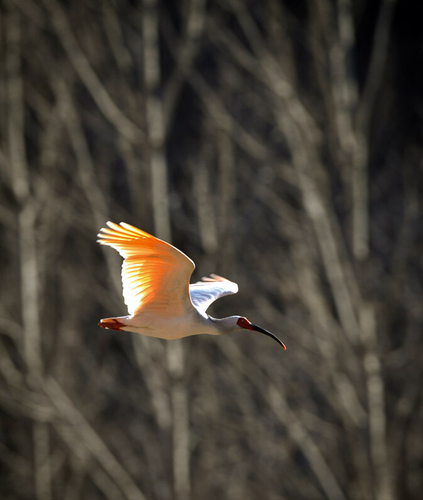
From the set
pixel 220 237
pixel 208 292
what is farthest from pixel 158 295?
pixel 220 237

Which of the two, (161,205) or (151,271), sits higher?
(161,205)

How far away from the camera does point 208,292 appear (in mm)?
3914

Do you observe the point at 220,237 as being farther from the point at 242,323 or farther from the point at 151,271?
the point at 151,271

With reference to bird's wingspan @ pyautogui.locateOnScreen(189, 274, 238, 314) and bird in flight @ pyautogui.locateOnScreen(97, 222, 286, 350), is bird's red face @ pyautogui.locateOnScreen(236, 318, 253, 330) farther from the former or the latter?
bird's wingspan @ pyautogui.locateOnScreen(189, 274, 238, 314)

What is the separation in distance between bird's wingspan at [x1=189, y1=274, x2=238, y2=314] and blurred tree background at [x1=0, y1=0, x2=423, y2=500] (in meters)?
3.00

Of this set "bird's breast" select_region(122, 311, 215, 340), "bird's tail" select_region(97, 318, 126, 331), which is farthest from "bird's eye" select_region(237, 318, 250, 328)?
"bird's tail" select_region(97, 318, 126, 331)

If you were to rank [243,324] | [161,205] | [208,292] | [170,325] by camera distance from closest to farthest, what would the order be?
[170,325]
[243,324]
[208,292]
[161,205]

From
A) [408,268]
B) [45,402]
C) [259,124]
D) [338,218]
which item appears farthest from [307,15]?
[45,402]

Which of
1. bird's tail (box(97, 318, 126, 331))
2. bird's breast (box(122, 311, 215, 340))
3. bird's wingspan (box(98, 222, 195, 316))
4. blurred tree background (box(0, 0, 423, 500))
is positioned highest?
blurred tree background (box(0, 0, 423, 500))

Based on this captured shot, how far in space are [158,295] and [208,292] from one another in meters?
0.65

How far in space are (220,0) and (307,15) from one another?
958 millimetres

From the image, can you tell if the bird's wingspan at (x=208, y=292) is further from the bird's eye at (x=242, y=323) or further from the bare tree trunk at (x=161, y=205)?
the bare tree trunk at (x=161, y=205)

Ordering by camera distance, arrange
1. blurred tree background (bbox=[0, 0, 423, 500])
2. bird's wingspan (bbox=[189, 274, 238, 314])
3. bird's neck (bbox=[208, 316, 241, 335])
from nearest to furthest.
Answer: bird's neck (bbox=[208, 316, 241, 335]), bird's wingspan (bbox=[189, 274, 238, 314]), blurred tree background (bbox=[0, 0, 423, 500])

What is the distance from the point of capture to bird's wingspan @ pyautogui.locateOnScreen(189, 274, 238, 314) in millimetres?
3707
